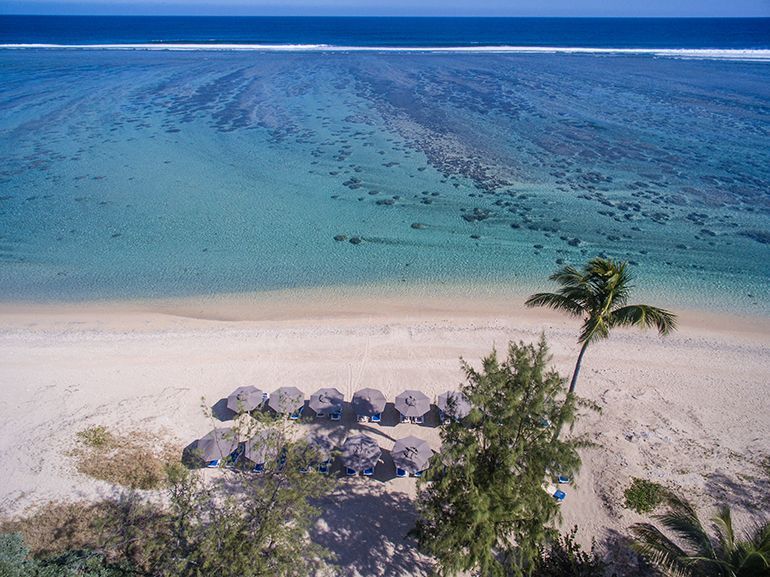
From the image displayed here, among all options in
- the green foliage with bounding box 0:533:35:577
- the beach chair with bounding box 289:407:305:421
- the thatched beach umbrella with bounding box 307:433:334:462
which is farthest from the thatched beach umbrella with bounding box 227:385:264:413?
the green foliage with bounding box 0:533:35:577

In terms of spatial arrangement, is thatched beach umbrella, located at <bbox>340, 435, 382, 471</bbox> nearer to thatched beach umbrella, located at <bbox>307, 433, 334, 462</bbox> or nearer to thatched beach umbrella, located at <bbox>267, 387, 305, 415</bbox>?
thatched beach umbrella, located at <bbox>307, 433, 334, 462</bbox>

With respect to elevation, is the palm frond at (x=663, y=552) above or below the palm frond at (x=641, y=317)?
below

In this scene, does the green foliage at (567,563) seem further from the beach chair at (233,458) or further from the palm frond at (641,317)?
the beach chair at (233,458)

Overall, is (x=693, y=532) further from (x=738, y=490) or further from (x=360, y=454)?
(x=360, y=454)

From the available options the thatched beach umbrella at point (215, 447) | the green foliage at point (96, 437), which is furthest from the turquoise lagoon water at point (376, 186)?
the thatched beach umbrella at point (215, 447)

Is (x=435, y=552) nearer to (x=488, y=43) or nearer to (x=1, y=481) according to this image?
(x=1, y=481)

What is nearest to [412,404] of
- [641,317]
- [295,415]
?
[295,415]
